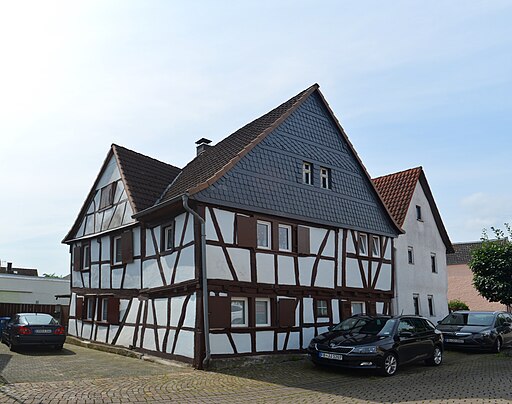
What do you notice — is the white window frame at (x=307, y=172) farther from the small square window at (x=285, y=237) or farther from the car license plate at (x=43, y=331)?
the car license plate at (x=43, y=331)

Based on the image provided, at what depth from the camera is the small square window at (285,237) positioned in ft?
56.0

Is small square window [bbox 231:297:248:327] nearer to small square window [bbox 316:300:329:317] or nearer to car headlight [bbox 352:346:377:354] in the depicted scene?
small square window [bbox 316:300:329:317]

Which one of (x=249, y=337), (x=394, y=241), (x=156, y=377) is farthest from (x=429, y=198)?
(x=156, y=377)

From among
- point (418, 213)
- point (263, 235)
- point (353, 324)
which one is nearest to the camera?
point (353, 324)

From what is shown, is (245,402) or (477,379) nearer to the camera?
(245,402)

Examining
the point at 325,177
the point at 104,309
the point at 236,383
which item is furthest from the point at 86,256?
the point at 236,383

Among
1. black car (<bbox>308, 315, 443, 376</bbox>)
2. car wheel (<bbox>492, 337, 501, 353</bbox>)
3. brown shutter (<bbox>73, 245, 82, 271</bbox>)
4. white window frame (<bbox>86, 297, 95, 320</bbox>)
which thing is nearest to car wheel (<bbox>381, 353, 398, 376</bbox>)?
black car (<bbox>308, 315, 443, 376</bbox>)

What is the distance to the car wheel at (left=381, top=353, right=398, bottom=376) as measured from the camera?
13.0m

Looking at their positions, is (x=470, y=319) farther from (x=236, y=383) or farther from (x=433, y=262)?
(x=236, y=383)

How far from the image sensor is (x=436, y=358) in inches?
605

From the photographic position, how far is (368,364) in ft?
42.1

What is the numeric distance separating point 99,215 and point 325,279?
9134 mm

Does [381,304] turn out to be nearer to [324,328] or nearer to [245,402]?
[324,328]

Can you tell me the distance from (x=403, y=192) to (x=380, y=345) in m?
13.4
